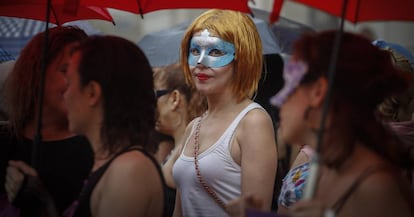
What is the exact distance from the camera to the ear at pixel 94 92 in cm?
335

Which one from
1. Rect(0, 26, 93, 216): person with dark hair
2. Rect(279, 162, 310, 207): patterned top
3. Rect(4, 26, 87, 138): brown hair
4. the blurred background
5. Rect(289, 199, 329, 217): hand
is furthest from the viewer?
the blurred background

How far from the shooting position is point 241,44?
4406mm

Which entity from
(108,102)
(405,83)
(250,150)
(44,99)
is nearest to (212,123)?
(250,150)

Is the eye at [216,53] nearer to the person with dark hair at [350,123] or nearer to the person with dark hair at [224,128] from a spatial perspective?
the person with dark hair at [224,128]

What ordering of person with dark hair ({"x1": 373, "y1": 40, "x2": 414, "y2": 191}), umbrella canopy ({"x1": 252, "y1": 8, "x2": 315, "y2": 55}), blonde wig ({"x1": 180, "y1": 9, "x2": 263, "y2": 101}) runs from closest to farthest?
person with dark hair ({"x1": 373, "y1": 40, "x2": 414, "y2": 191}), blonde wig ({"x1": 180, "y1": 9, "x2": 263, "y2": 101}), umbrella canopy ({"x1": 252, "y1": 8, "x2": 315, "y2": 55})

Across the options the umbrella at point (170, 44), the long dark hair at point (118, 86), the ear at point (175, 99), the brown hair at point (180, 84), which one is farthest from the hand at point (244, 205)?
the umbrella at point (170, 44)

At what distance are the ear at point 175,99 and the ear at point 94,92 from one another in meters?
2.35

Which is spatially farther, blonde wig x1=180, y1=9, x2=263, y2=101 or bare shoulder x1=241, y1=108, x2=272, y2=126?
blonde wig x1=180, y1=9, x2=263, y2=101

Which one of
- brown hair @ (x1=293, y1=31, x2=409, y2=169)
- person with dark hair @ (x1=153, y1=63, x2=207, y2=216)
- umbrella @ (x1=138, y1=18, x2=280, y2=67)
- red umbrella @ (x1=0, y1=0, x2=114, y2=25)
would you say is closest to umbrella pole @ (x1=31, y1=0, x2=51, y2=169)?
red umbrella @ (x1=0, y1=0, x2=114, y2=25)

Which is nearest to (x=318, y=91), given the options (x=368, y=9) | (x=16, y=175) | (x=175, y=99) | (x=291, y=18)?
(x=368, y=9)

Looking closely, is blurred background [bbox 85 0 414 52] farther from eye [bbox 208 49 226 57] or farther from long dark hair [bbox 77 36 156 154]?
long dark hair [bbox 77 36 156 154]

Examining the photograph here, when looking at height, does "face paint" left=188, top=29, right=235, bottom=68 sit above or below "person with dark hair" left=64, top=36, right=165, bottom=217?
below

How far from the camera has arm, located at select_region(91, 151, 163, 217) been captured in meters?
3.17

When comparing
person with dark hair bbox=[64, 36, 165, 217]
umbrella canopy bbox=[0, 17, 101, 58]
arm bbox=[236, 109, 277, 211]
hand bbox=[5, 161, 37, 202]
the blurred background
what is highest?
person with dark hair bbox=[64, 36, 165, 217]
